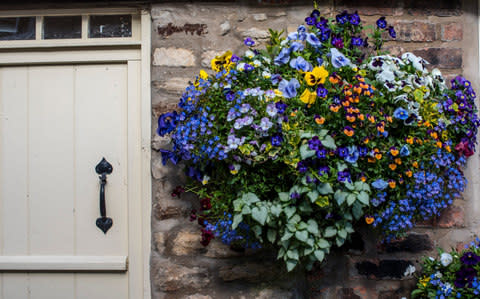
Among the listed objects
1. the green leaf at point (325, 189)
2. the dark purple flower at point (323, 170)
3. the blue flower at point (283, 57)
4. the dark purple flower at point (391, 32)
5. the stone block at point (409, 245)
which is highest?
the dark purple flower at point (391, 32)

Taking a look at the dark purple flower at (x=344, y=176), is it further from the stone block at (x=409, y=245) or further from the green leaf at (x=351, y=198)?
the stone block at (x=409, y=245)

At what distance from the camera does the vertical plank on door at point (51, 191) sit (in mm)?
2490

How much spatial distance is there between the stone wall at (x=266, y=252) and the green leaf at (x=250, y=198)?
474mm

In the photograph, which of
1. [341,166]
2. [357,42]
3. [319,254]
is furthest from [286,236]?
[357,42]

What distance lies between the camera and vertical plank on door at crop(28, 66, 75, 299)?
2.49 metres

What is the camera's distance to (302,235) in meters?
1.96

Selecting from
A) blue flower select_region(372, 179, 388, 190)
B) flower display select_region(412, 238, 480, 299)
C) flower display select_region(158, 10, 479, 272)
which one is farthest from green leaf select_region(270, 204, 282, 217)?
flower display select_region(412, 238, 480, 299)

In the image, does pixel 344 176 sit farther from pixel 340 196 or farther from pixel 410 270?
pixel 410 270

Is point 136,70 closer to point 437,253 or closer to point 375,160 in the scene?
point 375,160

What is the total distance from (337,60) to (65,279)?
1.91 meters

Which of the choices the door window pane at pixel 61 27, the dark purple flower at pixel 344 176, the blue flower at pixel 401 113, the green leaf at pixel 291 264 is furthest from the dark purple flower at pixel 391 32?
the door window pane at pixel 61 27

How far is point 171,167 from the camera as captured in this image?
7.91 feet

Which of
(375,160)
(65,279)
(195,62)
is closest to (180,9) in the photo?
(195,62)

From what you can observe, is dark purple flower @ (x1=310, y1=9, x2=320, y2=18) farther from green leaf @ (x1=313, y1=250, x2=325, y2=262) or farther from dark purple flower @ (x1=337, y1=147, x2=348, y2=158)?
green leaf @ (x1=313, y1=250, x2=325, y2=262)
